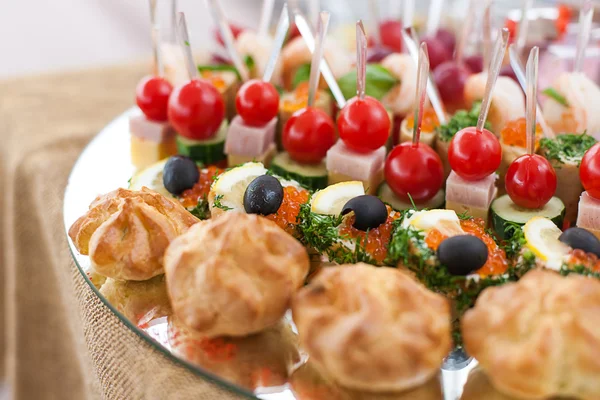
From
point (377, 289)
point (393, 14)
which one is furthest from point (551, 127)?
point (393, 14)

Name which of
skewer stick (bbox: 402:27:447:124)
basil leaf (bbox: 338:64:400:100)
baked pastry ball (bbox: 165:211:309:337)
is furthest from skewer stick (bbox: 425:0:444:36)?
baked pastry ball (bbox: 165:211:309:337)

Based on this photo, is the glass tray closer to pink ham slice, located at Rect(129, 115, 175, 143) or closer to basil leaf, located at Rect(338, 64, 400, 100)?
pink ham slice, located at Rect(129, 115, 175, 143)

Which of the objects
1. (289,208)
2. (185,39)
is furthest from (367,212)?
(185,39)

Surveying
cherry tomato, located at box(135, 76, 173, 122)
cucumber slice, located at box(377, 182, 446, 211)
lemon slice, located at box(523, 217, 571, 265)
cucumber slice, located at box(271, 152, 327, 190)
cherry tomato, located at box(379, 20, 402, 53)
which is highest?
cherry tomato, located at box(379, 20, 402, 53)

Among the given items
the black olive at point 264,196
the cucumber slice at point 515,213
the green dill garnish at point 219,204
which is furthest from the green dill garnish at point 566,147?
the green dill garnish at point 219,204

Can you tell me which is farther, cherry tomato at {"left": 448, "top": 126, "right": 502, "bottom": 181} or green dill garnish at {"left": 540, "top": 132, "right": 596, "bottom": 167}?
green dill garnish at {"left": 540, "top": 132, "right": 596, "bottom": 167}

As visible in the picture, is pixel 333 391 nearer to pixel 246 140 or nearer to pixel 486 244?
pixel 486 244

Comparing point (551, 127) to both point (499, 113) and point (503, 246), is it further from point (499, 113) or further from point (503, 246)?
point (503, 246)
